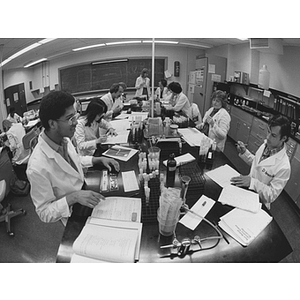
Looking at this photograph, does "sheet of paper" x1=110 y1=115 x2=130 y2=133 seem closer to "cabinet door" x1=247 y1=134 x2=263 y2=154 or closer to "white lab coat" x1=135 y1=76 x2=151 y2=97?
"white lab coat" x1=135 y1=76 x2=151 y2=97

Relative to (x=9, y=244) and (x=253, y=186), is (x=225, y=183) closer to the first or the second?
(x=253, y=186)

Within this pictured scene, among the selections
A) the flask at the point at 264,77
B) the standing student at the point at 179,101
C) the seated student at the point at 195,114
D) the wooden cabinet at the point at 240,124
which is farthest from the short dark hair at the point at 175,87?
the wooden cabinet at the point at 240,124

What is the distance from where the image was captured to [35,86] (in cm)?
161

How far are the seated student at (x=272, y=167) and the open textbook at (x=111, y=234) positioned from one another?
0.76m

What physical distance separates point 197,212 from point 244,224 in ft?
0.79

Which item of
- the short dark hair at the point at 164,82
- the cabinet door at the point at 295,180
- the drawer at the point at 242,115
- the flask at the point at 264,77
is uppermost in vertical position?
the flask at the point at 264,77

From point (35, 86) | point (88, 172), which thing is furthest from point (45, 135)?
point (35, 86)

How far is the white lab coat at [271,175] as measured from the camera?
1365mm

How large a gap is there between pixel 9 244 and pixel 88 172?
1202 mm

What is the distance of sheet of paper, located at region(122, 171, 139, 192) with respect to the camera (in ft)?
4.49

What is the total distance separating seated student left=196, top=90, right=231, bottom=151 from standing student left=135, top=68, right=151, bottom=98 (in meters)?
0.82

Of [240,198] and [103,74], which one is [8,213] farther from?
[240,198]

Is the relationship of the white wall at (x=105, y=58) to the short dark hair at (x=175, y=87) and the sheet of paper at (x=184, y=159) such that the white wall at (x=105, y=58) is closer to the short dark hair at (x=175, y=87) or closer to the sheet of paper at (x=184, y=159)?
the short dark hair at (x=175, y=87)

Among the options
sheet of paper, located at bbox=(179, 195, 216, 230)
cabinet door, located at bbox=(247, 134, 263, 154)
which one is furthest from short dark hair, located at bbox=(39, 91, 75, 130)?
cabinet door, located at bbox=(247, 134, 263, 154)
